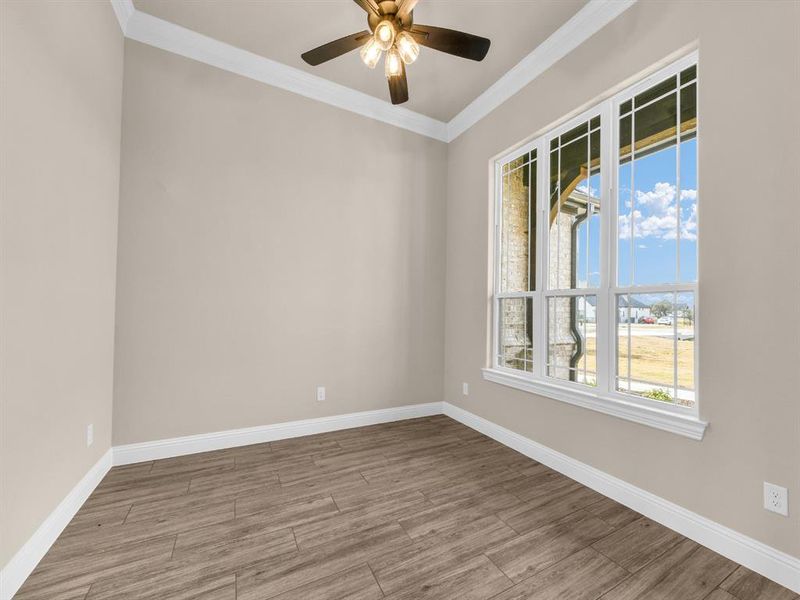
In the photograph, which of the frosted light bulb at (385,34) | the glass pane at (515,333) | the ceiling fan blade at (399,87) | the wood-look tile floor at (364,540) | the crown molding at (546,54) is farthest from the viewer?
the glass pane at (515,333)

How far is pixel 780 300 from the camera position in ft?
5.04

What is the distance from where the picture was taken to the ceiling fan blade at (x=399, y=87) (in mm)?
2145

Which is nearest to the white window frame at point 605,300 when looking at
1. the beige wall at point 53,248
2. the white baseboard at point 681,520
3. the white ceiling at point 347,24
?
the white baseboard at point 681,520

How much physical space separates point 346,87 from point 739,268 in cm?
316

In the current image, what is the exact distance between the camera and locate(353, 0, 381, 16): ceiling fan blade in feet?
5.92

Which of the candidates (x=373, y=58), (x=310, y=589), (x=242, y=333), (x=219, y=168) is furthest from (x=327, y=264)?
(x=310, y=589)

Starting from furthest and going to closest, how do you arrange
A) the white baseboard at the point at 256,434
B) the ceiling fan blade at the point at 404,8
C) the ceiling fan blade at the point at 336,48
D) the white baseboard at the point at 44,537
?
the white baseboard at the point at 256,434 → the ceiling fan blade at the point at 336,48 → the ceiling fan blade at the point at 404,8 → the white baseboard at the point at 44,537

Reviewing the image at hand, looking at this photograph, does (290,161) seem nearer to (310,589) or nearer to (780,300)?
(310,589)

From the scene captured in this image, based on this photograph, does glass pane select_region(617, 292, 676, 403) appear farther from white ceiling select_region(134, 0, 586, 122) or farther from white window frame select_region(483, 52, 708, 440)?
white ceiling select_region(134, 0, 586, 122)

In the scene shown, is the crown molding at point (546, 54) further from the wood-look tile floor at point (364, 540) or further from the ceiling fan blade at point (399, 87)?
the wood-look tile floor at point (364, 540)

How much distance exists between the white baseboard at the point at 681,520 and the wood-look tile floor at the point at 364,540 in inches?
1.8

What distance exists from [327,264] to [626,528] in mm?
2754

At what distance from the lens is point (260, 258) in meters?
2.94

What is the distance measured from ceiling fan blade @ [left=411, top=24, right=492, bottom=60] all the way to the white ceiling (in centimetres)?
67
